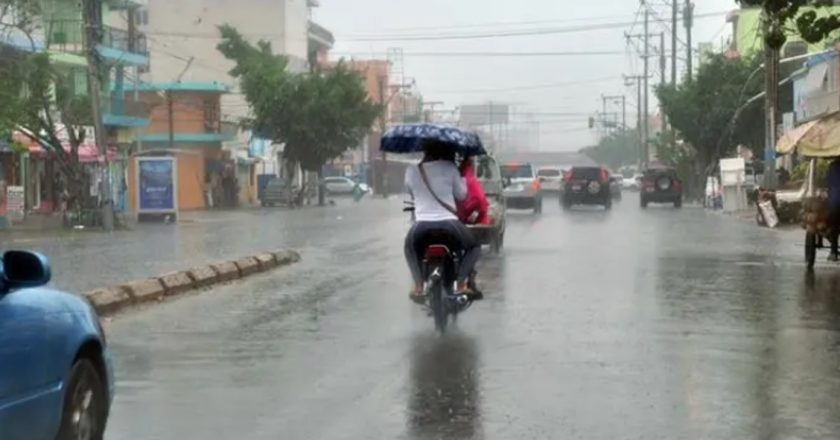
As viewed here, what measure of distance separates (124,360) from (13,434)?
507 cm

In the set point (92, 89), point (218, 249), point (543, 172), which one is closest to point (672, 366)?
point (218, 249)

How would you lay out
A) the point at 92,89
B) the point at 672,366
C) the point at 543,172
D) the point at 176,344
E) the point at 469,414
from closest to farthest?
1. the point at 469,414
2. the point at 672,366
3. the point at 176,344
4. the point at 92,89
5. the point at 543,172

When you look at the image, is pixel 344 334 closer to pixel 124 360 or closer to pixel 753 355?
pixel 124 360

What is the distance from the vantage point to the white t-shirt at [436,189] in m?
12.5

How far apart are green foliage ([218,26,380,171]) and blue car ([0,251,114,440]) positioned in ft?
199

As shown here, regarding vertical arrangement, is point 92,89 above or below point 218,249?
above

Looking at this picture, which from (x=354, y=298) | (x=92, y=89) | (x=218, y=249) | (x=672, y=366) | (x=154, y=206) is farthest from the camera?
(x=154, y=206)

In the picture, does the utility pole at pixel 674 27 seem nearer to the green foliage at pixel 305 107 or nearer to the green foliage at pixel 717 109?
the green foliage at pixel 717 109

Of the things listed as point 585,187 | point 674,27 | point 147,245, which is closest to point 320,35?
point 674,27

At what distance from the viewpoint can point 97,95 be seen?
38750mm

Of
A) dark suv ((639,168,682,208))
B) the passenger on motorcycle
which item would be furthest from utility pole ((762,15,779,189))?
the passenger on motorcycle

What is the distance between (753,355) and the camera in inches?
439

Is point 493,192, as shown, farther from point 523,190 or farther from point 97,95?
point 523,190

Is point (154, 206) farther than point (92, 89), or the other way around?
point (154, 206)
